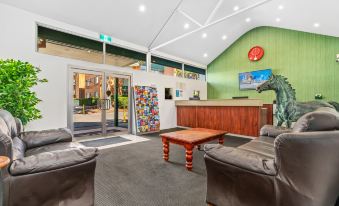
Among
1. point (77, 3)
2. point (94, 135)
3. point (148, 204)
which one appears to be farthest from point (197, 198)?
point (77, 3)

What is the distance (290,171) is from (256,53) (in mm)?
7662

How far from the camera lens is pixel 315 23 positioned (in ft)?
17.4

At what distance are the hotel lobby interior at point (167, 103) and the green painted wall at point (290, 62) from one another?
42mm

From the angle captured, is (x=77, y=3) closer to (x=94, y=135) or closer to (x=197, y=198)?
(x=94, y=135)

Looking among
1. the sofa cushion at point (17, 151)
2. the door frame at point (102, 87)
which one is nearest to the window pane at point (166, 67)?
the door frame at point (102, 87)

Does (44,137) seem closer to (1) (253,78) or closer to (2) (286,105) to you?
(2) (286,105)

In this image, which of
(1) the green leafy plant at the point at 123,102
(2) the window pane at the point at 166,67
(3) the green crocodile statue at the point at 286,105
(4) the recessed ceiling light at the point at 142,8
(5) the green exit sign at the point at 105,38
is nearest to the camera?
(3) the green crocodile statue at the point at 286,105

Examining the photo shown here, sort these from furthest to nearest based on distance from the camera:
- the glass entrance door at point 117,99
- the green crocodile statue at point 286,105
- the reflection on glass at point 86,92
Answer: the glass entrance door at point 117,99 < the reflection on glass at point 86,92 < the green crocodile statue at point 286,105

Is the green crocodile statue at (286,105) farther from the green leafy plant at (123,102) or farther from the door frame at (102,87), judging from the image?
the green leafy plant at (123,102)

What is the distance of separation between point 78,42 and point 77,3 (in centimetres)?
111

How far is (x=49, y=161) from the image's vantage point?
1.30 metres

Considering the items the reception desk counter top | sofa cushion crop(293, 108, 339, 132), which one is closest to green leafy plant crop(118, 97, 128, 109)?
the reception desk counter top

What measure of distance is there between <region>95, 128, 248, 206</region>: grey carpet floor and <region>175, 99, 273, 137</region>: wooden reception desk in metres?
2.31

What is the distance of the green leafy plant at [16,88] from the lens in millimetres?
2904
